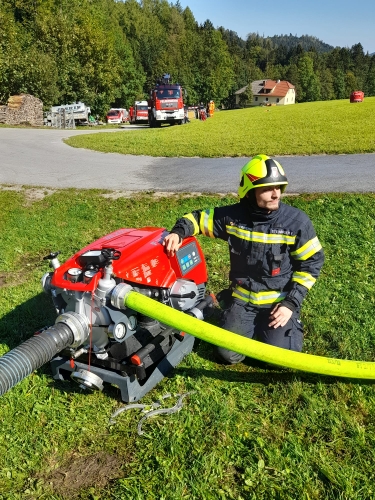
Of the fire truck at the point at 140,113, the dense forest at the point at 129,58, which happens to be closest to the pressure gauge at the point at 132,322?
the dense forest at the point at 129,58

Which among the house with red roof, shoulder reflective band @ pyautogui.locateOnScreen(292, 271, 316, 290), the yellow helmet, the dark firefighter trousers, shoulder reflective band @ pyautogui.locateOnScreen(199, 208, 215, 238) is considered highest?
the house with red roof

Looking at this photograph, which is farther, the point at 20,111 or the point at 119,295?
the point at 20,111

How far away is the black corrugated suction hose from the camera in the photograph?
2447 millimetres

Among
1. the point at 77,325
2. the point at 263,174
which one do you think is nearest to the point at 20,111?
the point at 263,174

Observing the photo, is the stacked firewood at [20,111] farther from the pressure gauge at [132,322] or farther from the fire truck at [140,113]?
the pressure gauge at [132,322]

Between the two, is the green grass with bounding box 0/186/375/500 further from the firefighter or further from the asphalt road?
the asphalt road

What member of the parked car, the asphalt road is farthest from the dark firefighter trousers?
the parked car

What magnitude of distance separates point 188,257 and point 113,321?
0.95 meters

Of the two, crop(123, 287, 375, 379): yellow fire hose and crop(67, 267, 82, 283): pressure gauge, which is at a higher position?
crop(67, 267, 82, 283): pressure gauge

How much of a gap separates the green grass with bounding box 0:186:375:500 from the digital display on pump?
29.6 inches

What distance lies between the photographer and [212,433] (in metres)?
2.85

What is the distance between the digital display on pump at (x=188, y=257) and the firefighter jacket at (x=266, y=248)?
145 mm

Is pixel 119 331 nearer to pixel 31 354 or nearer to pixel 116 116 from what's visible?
pixel 31 354

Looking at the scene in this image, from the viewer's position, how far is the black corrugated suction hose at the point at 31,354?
2.45m
